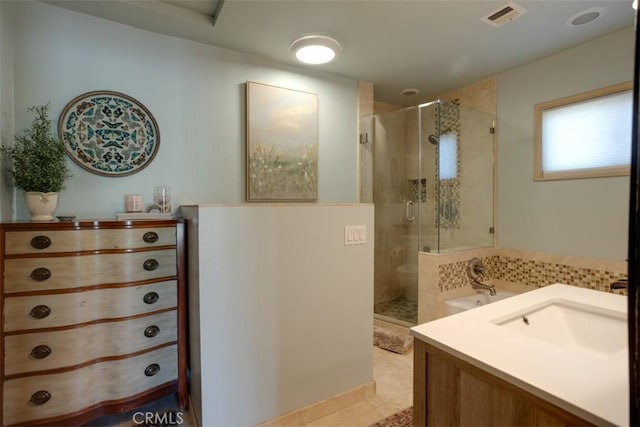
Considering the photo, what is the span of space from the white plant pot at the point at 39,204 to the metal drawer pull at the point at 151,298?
0.67m

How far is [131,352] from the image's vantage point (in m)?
1.65

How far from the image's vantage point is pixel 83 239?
1534 mm

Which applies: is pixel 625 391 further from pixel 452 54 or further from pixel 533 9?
pixel 452 54

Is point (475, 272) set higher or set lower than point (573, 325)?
lower

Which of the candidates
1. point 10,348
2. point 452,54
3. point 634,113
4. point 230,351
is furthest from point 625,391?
point 452,54

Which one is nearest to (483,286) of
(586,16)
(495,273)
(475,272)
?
(475,272)

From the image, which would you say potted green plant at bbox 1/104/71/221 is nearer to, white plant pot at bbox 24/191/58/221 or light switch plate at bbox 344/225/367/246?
white plant pot at bbox 24/191/58/221

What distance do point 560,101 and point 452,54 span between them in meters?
1.02

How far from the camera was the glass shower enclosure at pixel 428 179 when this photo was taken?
10.2 feet

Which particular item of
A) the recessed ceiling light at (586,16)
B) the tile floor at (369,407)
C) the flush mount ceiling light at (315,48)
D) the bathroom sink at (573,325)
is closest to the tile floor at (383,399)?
the tile floor at (369,407)

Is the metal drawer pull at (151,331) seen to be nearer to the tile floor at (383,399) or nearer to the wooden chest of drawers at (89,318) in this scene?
the wooden chest of drawers at (89,318)

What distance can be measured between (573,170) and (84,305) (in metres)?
3.56

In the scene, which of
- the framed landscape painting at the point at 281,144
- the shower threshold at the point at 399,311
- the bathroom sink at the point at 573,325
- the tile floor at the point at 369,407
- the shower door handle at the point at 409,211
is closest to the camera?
the bathroom sink at the point at 573,325

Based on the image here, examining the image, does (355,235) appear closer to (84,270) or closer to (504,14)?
(84,270)
